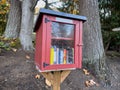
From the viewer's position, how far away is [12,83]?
10.7 feet

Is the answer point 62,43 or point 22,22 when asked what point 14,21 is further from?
point 62,43

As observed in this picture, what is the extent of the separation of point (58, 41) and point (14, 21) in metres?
3.30

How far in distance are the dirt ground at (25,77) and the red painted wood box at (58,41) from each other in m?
1.24

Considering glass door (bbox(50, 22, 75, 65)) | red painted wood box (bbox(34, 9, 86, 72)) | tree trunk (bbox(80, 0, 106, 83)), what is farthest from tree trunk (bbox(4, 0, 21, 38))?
glass door (bbox(50, 22, 75, 65))

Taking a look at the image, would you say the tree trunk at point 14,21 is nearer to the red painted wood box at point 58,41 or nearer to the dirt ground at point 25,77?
the dirt ground at point 25,77

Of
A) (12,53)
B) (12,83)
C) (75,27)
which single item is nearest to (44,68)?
(75,27)

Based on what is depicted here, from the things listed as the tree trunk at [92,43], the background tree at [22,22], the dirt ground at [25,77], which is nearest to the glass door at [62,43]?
the dirt ground at [25,77]

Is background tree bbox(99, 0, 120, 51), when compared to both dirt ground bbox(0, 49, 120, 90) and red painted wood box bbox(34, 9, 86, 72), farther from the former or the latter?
red painted wood box bbox(34, 9, 86, 72)

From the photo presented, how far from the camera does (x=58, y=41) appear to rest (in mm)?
2250

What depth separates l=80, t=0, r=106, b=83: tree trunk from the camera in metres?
4.61

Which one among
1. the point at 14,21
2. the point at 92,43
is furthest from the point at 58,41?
the point at 14,21

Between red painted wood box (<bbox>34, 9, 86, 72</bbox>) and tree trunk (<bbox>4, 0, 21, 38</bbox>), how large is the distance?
2.95 m

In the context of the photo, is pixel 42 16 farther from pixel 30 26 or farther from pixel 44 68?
pixel 30 26

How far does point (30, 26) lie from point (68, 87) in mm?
2071
